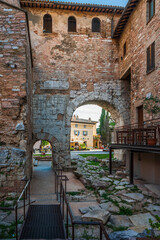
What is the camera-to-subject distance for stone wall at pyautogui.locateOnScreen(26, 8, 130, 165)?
12211mm

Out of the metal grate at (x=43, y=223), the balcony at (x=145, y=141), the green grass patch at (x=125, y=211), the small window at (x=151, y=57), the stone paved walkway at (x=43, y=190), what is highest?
the small window at (x=151, y=57)

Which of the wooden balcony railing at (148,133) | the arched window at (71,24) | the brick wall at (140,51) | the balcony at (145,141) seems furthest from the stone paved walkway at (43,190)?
the arched window at (71,24)

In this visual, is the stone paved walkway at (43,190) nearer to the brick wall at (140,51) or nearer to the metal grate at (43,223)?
the metal grate at (43,223)

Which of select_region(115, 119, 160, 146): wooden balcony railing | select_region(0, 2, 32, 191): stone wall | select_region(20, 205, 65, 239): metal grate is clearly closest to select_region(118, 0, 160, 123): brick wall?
select_region(115, 119, 160, 146): wooden balcony railing

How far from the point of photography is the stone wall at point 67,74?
1221 cm

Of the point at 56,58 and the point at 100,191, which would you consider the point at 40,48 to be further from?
the point at 100,191

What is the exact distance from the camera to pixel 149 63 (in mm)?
8953

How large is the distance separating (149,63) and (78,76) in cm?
506

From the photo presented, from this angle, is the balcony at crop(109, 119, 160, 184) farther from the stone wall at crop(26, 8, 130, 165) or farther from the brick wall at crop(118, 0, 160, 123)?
the stone wall at crop(26, 8, 130, 165)

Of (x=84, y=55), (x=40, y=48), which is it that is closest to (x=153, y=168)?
(x=84, y=55)

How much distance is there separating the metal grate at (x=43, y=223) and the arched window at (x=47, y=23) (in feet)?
36.7

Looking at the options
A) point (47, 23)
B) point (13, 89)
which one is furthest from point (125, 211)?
point (47, 23)

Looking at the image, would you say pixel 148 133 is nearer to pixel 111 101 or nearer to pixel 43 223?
pixel 111 101

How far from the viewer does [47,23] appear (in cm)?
1280
